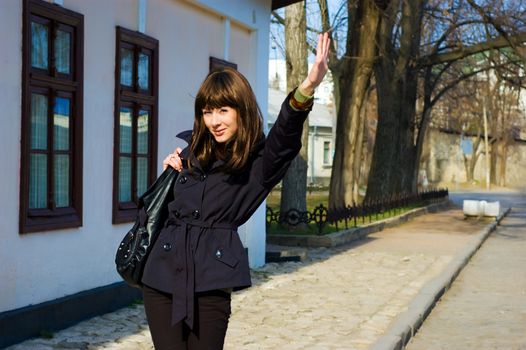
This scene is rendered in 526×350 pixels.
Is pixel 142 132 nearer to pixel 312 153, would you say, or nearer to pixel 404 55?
pixel 404 55

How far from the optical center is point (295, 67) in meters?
18.9

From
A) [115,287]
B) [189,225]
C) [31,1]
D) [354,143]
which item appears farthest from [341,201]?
[189,225]

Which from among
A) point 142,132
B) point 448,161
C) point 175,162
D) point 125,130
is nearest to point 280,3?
point 142,132

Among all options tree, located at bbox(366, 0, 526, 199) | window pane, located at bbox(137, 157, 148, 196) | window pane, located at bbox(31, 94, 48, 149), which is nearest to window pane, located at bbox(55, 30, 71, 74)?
window pane, located at bbox(31, 94, 48, 149)

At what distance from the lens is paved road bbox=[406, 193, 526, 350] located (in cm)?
872

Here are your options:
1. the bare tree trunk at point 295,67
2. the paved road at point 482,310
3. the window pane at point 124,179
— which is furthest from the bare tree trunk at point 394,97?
the window pane at point 124,179

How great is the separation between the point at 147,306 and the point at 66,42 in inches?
212

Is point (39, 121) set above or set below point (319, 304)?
above

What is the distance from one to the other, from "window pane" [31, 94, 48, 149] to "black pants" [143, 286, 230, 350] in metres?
4.63

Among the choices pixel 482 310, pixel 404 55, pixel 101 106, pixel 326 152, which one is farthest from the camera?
pixel 326 152

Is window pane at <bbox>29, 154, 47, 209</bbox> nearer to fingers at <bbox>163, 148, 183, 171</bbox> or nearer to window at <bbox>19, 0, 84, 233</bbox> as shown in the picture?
window at <bbox>19, 0, 84, 233</bbox>

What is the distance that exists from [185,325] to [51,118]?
502cm

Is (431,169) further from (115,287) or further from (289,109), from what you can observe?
(289,109)

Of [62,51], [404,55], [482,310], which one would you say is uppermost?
[404,55]
